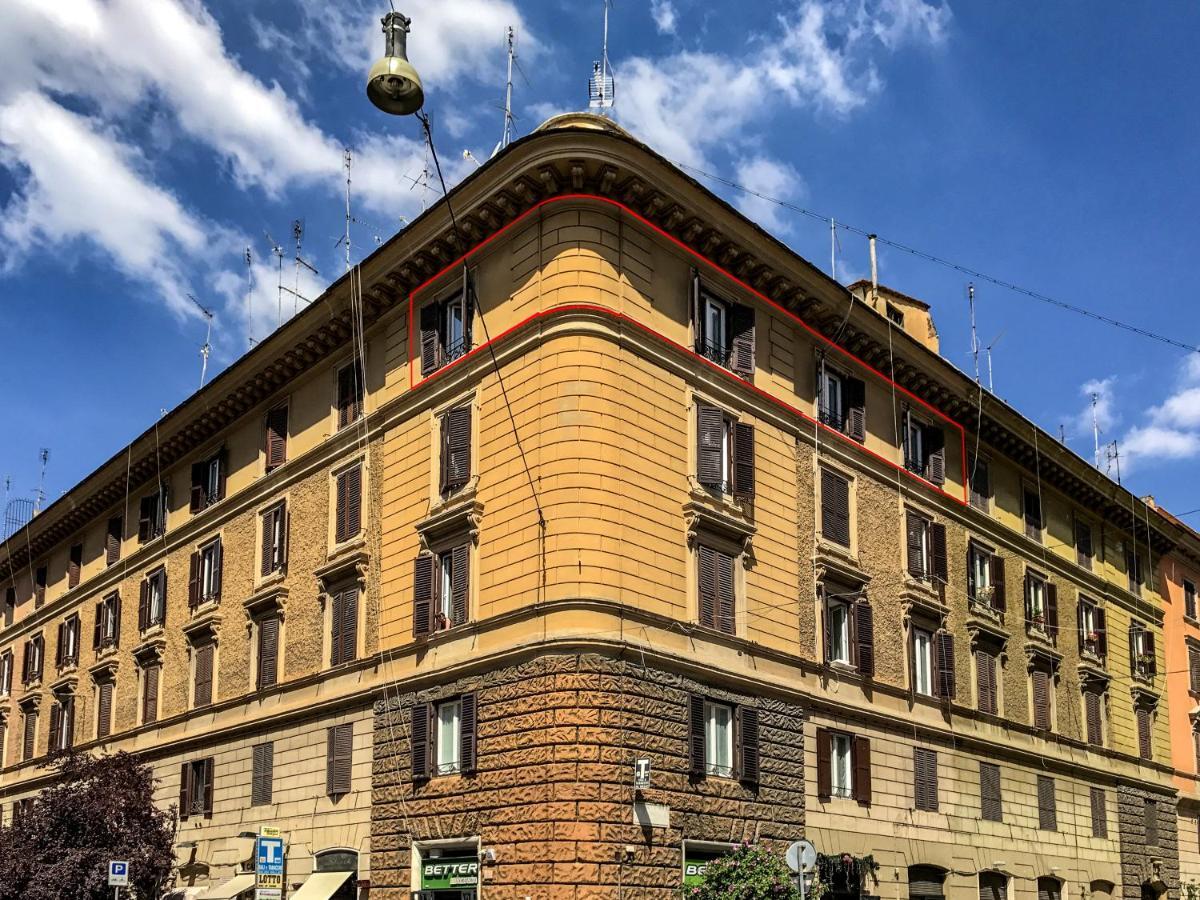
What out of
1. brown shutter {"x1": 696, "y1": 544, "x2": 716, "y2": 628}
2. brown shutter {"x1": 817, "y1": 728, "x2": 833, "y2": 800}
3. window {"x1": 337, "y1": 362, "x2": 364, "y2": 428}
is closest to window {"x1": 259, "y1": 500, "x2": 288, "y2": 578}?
window {"x1": 337, "y1": 362, "x2": 364, "y2": 428}

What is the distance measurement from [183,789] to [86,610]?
38.5ft

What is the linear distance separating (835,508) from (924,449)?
566cm

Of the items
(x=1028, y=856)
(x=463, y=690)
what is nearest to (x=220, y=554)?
(x=463, y=690)

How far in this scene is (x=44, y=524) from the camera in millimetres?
48719

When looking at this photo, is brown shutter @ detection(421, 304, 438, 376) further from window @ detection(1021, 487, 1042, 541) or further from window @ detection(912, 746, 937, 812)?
window @ detection(1021, 487, 1042, 541)

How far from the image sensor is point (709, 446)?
27.6m

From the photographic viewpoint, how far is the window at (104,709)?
4097cm

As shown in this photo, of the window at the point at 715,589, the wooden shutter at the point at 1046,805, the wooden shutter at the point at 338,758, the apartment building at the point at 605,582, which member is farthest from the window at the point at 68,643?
the wooden shutter at the point at 1046,805

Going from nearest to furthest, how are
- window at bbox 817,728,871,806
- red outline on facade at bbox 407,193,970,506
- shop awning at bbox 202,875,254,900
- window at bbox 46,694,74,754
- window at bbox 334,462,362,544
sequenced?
red outline on facade at bbox 407,193,970,506 → window at bbox 817,728,871,806 → window at bbox 334,462,362,544 → shop awning at bbox 202,875,254,900 → window at bbox 46,694,74,754

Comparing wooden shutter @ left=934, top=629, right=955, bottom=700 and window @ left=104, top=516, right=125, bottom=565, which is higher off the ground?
window @ left=104, top=516, right=125, bottom=565

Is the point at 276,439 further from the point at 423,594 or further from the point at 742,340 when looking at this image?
the point at 742,340

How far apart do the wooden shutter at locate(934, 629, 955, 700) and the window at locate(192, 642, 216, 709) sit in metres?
18.5

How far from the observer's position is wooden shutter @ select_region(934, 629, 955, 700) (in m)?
34.0

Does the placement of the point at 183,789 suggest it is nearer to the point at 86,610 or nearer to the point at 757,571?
the point at 86,610
